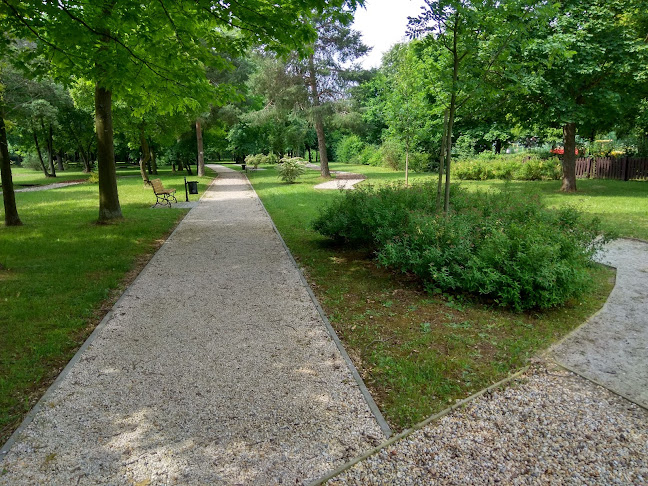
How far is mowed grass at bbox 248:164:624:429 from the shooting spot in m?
3.47

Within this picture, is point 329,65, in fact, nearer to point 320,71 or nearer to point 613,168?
point 320,71

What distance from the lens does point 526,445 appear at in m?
2.76

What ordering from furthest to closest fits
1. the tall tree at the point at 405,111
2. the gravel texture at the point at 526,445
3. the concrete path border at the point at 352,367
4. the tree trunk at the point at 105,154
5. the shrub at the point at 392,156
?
the shrub at the point at 392,156 < the tall tree at the point at 405,111 < the tree trunk at the point at 105,154 < the concrete path border at the point at 352,367 < the gravel texture at the point at 526,445

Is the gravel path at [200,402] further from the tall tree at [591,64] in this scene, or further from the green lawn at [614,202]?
the tall tree at [591,64]

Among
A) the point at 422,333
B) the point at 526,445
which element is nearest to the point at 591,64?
the point at 422,333

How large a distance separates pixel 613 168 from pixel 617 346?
78.2 ft

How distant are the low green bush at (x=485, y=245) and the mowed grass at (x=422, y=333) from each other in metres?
0.28

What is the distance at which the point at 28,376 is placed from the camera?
3771mm

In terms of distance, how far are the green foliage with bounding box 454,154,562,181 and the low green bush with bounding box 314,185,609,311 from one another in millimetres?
18366

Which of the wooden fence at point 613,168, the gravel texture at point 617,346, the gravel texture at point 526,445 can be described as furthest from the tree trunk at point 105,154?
the wooden fence at point 613,168

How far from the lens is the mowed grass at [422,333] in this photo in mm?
3473

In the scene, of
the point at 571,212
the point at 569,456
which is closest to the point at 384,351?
the point at 569,456

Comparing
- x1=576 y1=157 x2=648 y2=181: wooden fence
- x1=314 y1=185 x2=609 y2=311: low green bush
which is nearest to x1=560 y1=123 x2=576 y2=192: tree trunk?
x1=576 y1=157 x2=648 y2=181: wooden fence

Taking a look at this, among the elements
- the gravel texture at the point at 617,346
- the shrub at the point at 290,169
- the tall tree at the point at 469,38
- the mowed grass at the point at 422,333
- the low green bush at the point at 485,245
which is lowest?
the gravel texture at the point at 617,346
